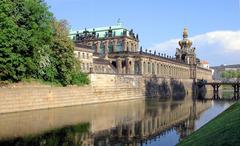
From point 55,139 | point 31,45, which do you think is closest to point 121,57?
point 31,45

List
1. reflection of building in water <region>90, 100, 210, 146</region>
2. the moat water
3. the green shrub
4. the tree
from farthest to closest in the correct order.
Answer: the green shrub → the tree → reflection of building in water <region>90, 100, 210, 146</region> → the moat water

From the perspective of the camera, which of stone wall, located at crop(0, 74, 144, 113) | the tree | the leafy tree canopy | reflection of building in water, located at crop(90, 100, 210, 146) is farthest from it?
stone wall, located at crop(0, 74, 144, 113)

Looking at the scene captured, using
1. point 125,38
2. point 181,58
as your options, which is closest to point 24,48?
point 125,38

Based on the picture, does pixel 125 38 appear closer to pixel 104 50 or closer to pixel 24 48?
pixel 104 50

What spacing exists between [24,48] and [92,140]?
2252 cm

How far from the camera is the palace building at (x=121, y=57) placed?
9089cm

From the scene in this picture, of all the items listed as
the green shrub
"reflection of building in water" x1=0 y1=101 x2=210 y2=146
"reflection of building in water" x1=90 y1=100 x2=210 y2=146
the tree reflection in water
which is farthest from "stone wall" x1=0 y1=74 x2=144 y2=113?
"reflection of building in water" x1=90 y1=100 x2=210 y2=146

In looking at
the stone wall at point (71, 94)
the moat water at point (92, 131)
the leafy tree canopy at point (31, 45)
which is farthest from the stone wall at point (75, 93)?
the moat water at point (92, 131)

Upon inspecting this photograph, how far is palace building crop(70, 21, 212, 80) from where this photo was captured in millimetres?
90894

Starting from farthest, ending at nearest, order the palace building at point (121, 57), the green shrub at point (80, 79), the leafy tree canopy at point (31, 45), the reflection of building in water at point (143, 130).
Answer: the palace building at point (121, 57) < the green shrub at point (80, 79) < the leafy tree canopy at point (31, 45) < the reflection of building in water at point (143, 130)

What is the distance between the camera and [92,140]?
1078 inches

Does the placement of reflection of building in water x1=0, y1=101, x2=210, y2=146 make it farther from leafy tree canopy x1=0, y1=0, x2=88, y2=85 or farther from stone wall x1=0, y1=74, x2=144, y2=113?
leafy tree canopy x1=0, y1=0, x2=88, y2=85

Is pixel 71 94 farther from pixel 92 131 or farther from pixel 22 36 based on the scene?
pixel 92 131

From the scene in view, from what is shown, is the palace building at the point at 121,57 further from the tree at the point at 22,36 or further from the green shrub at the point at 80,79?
the tree at the point at 22,36
